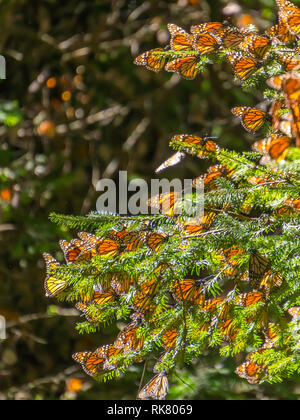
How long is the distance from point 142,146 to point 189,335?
92.9 inches

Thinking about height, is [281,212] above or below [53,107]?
below

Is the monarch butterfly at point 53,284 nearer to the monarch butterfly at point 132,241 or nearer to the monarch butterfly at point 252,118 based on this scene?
the monarch butterfly at point 132,241

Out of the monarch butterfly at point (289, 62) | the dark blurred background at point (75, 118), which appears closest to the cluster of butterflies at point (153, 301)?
the monarch butterfly at point (289, 62)

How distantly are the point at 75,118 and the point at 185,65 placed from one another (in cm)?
228

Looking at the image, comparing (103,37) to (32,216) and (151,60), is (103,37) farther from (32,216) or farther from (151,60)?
(151,60)

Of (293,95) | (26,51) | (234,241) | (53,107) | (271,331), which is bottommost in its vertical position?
(271,331)

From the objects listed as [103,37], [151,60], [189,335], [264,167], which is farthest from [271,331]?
[103,37]

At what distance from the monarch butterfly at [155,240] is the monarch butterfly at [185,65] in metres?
0.27

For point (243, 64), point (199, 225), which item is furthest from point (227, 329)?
point (243, 64)

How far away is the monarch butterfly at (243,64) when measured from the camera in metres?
0.73

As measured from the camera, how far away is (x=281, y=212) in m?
0.73

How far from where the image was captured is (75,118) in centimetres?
297

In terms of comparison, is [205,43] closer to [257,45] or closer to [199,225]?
[257,45]

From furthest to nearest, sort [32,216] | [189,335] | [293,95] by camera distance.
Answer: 1. [32,216]
2. [189,335]
3. [293,95]
